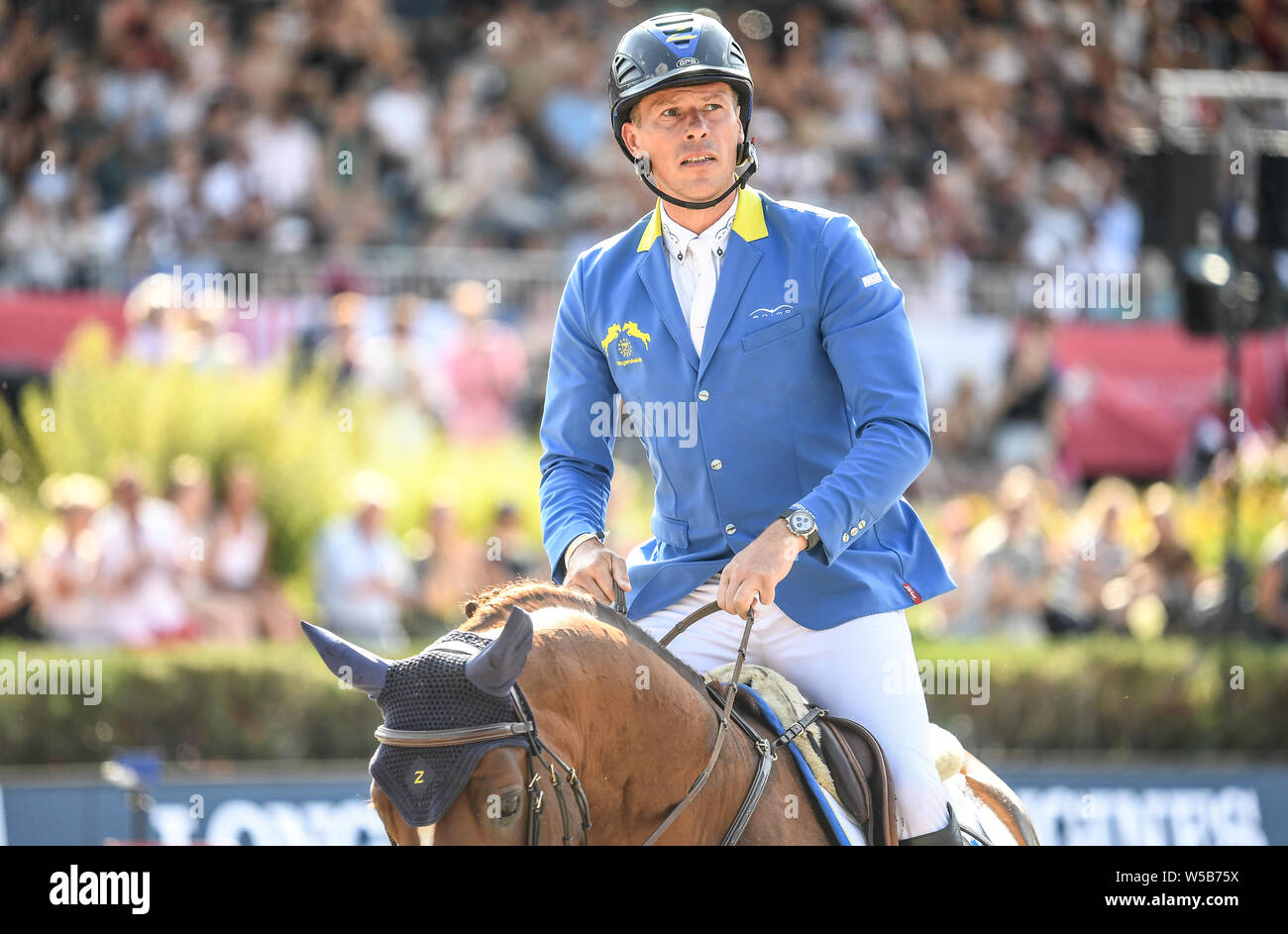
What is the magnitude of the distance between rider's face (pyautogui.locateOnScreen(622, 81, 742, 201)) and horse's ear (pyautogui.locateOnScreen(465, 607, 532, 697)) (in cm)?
136

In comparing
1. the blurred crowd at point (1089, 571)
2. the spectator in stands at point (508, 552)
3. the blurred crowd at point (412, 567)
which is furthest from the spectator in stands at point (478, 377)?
the blurred crowd at point (1089, 571)

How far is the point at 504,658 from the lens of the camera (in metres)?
2.81

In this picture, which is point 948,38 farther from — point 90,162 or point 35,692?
point 35,692

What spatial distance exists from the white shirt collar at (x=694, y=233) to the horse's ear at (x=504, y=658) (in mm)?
1384

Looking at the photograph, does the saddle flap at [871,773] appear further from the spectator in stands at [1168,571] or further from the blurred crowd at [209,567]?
the spectator in stands at [1168,571]

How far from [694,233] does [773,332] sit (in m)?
0.35

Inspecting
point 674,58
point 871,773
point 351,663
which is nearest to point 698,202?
point 674,58

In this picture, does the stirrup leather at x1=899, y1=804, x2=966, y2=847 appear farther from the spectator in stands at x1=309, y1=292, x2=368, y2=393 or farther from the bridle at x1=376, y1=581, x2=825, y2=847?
the spectator in stands at x1=309, y1=292, x2=368, y2=393

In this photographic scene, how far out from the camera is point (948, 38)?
57.2 feet

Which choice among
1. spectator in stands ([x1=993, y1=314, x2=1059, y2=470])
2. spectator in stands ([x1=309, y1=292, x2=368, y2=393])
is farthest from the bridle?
spectator in stands ([x1=993, y1=314, x2=1059, y2=470])

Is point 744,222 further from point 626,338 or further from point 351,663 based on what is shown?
point 351,663

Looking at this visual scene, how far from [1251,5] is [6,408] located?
42.9 ft

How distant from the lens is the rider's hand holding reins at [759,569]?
11.1 feet

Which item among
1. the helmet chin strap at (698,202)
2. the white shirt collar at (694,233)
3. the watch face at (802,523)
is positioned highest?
the helmet chin strap at (698,202)
